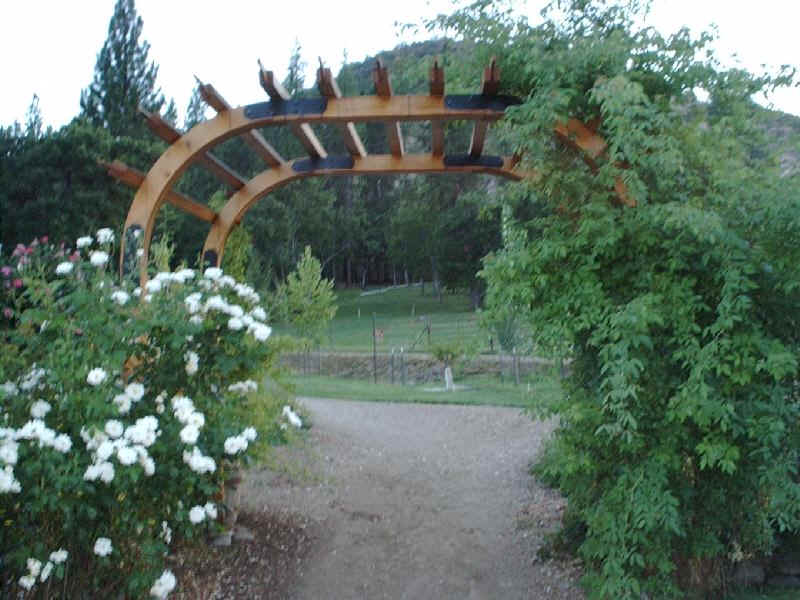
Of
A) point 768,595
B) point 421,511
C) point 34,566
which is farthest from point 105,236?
point 768,595

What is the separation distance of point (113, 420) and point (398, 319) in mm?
32231

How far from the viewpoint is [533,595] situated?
4945 mm

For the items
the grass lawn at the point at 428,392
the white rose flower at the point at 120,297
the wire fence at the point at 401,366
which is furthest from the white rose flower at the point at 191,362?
the wire fence at the point at 401,366

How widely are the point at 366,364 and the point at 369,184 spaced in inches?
993

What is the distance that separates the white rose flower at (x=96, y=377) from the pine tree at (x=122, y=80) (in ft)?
96.2

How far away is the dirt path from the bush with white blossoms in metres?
1.78

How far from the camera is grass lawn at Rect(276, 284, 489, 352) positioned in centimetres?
2543

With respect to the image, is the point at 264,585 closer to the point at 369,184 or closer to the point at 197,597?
the point at 197,597

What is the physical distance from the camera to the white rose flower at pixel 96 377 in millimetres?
3268

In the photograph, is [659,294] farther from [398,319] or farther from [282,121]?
[398,319]

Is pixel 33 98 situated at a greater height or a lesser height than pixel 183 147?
greater

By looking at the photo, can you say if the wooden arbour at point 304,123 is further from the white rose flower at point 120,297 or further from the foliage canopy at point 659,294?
the white rose flower at point 120,297

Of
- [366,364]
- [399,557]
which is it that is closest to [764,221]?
[399,557]

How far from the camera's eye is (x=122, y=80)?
33219 mm
